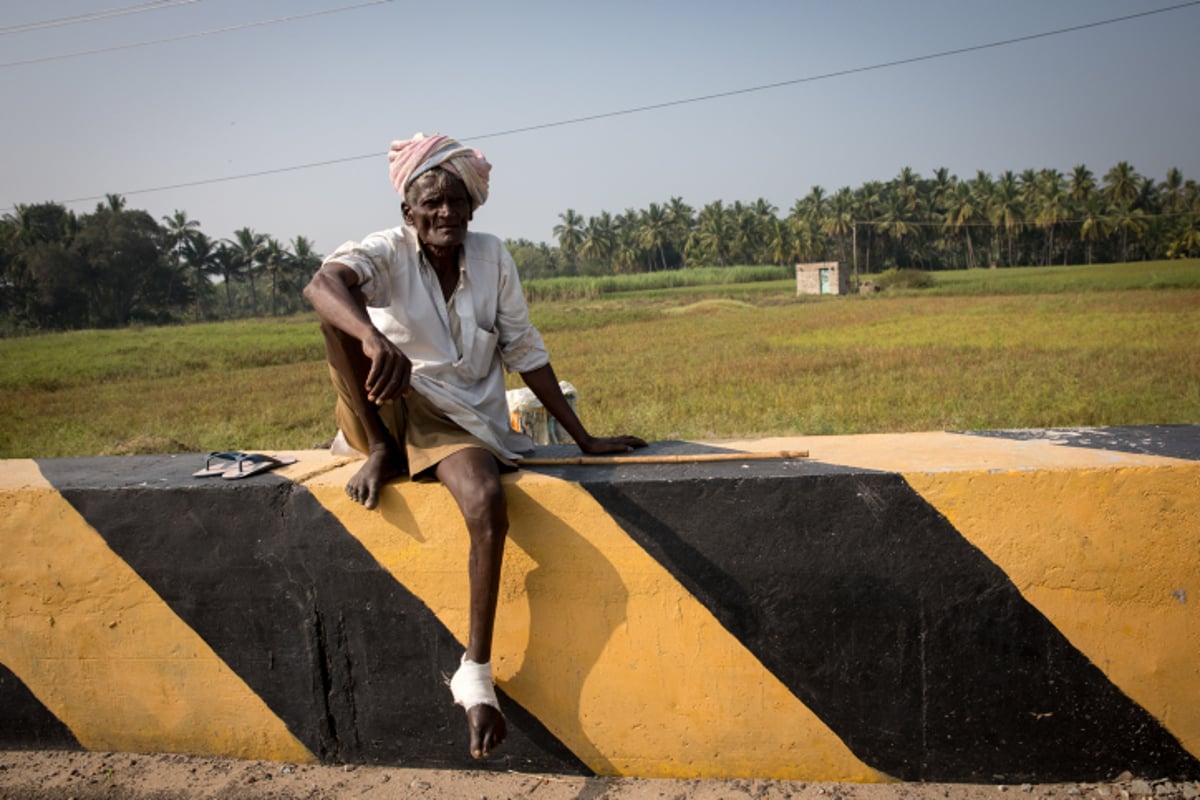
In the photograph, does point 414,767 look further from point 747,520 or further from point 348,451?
point 747,520

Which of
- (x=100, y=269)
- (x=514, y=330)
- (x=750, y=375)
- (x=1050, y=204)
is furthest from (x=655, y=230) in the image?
(x=514, y=330)

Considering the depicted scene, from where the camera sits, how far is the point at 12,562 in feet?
7.07

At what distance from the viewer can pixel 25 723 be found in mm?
2270

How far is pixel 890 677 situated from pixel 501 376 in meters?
1.23

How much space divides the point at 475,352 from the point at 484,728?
3.14ft

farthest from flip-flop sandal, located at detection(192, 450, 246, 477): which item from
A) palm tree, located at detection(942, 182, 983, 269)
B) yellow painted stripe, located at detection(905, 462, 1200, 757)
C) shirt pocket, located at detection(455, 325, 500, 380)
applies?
palm tree, located at detection(942, 182, 983, 269)

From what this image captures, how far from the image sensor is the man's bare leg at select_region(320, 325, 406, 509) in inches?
77.6

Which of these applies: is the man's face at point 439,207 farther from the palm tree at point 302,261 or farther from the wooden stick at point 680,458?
the palm tree at point 302,261

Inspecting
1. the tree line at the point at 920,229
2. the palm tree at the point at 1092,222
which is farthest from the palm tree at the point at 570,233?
the palm tree at the point at 1092,222

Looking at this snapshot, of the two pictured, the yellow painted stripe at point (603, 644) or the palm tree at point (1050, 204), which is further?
the palm tree at point (1050, 204)

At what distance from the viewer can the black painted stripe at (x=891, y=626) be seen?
1.80 meters

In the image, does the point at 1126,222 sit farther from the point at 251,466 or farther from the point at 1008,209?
the point at 251,466

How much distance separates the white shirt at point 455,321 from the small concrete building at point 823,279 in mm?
44928

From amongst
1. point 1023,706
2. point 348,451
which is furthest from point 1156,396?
point 348,451
